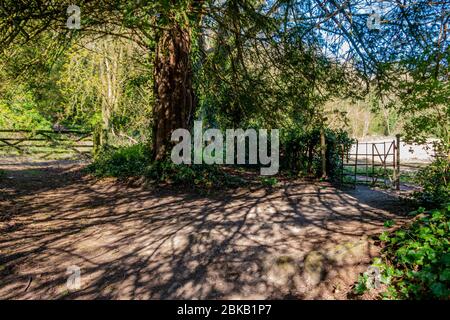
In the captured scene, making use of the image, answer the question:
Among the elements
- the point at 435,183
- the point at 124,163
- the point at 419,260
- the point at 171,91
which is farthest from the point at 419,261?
the point at 124,163

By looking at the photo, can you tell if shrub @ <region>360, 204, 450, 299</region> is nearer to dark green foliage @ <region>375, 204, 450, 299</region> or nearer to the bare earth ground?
dark green foliage @ <region>375, 204, 450, 299</region>

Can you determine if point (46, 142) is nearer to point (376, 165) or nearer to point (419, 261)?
point (376, 165)

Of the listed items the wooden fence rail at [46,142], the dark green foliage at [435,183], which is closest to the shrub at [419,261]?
the dark green foliage at [435,183]

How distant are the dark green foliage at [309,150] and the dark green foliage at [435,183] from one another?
13.0ft

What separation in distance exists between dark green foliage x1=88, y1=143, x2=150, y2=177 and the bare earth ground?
236 cm

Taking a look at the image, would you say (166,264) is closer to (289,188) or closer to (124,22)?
(124,22)

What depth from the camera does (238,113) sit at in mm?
12898

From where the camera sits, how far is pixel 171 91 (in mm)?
8945

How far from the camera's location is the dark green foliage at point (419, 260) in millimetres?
2904

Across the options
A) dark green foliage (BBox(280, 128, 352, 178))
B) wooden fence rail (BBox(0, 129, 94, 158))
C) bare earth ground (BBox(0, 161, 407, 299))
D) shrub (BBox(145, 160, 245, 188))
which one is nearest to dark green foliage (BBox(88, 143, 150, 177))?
shrub (BBox(145, 160, 245, 188))

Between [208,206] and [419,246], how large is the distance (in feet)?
13.8

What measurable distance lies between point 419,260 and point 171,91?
7.34 meters

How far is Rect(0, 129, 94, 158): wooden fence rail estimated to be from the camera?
15.2 meters

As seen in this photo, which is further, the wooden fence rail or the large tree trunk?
the wooden fence rail
